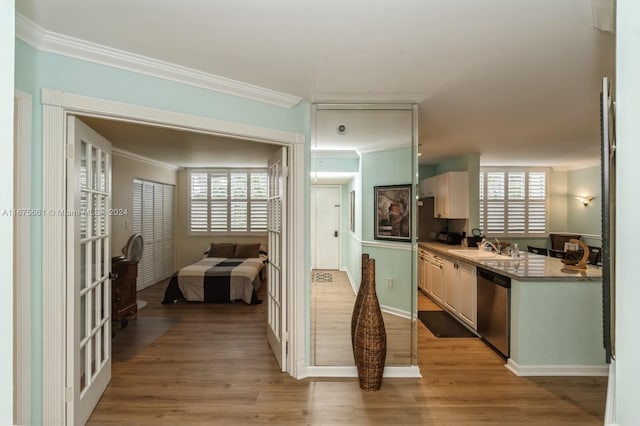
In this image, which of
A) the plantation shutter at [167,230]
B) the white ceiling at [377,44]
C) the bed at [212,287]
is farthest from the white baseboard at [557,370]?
the plantation shutter at [167,230]

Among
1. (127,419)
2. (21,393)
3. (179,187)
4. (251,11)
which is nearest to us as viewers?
(251,11)

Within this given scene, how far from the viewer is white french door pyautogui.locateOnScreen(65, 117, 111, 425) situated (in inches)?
73.5

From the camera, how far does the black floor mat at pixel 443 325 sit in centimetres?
375

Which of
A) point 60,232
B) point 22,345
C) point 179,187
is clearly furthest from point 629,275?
point 179,187

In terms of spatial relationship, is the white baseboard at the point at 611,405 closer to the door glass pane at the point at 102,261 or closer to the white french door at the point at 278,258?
the white french door at the point at 278,258

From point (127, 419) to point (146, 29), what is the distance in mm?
2620

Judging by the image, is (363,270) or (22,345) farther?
(363,270)

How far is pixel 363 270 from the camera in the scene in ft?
8.70

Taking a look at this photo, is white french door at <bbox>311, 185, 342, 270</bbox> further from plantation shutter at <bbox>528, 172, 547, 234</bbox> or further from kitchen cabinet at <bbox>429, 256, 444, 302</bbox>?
plantation shutter at <bbox>528, 172, 547, 234</bbox>

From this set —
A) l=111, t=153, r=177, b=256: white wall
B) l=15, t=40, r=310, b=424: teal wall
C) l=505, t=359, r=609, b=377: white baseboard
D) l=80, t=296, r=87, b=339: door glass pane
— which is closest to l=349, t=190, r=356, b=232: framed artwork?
l=15, t=40, r=310, b=424: teal wall

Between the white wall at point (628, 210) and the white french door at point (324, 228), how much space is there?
2.30 m

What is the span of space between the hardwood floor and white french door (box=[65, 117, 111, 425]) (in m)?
0.32

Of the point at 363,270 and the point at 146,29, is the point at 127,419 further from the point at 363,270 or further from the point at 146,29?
the point at 146,29

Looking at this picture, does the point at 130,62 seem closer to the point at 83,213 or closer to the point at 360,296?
the point at 83,213
